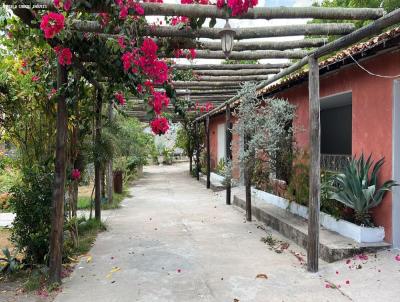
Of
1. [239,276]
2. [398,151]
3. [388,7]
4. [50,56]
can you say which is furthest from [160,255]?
[388,7]

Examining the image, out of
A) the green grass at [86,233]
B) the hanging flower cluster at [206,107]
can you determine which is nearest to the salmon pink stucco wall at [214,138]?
the hanging flower cluster at [206,107]

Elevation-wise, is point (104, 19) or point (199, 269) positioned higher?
point (104, 19)

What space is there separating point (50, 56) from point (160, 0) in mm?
2199

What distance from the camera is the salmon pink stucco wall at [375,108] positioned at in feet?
18.9

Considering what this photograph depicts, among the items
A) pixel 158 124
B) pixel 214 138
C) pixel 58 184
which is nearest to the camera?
pixel 158 124

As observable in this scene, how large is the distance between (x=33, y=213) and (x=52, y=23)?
2.71 m

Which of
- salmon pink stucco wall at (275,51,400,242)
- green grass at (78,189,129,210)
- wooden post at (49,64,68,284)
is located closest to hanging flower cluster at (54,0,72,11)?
wooden post at (49,64,68,284)

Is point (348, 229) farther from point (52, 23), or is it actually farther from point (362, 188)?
point (52, 23)

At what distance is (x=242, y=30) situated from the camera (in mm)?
4988

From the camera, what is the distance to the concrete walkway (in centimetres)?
466

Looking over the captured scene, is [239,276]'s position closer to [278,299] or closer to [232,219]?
[278,299]

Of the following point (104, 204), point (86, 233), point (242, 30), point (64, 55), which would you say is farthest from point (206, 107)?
point (64, 55)

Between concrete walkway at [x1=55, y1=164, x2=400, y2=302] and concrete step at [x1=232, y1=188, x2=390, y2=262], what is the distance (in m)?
0.17

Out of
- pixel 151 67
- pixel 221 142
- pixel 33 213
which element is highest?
pixel 151 67
